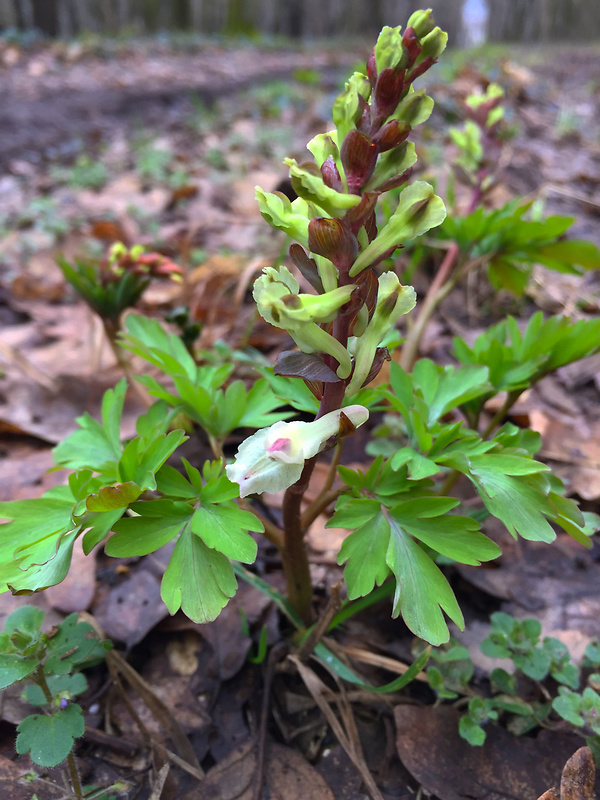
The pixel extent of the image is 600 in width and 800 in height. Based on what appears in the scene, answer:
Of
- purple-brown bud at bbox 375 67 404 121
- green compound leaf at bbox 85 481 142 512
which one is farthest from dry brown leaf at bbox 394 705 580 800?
purple-brown bud at bbox 375 67 404 121

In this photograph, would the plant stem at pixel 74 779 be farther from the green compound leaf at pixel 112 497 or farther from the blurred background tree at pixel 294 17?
the blurred background tree at pixel 294 17

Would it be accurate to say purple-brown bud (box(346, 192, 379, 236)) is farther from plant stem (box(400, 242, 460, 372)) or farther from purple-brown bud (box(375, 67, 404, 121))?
plant stem (box(400, 242, 460, 372))

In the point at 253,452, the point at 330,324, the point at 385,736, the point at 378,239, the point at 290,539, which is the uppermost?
the point at 378,239

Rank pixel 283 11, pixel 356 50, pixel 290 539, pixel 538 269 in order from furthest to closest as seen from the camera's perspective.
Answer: pixel 283 11 < pixel 356 50 < pixel 538 269 < pixel 290 539

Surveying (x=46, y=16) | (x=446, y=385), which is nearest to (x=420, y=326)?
(x=446, y=385)

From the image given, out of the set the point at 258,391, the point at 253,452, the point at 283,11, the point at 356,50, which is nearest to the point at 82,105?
the point at 258,391

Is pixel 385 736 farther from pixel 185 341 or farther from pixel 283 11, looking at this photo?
pixel 283 11

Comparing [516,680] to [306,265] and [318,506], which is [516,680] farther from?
[306,265]
